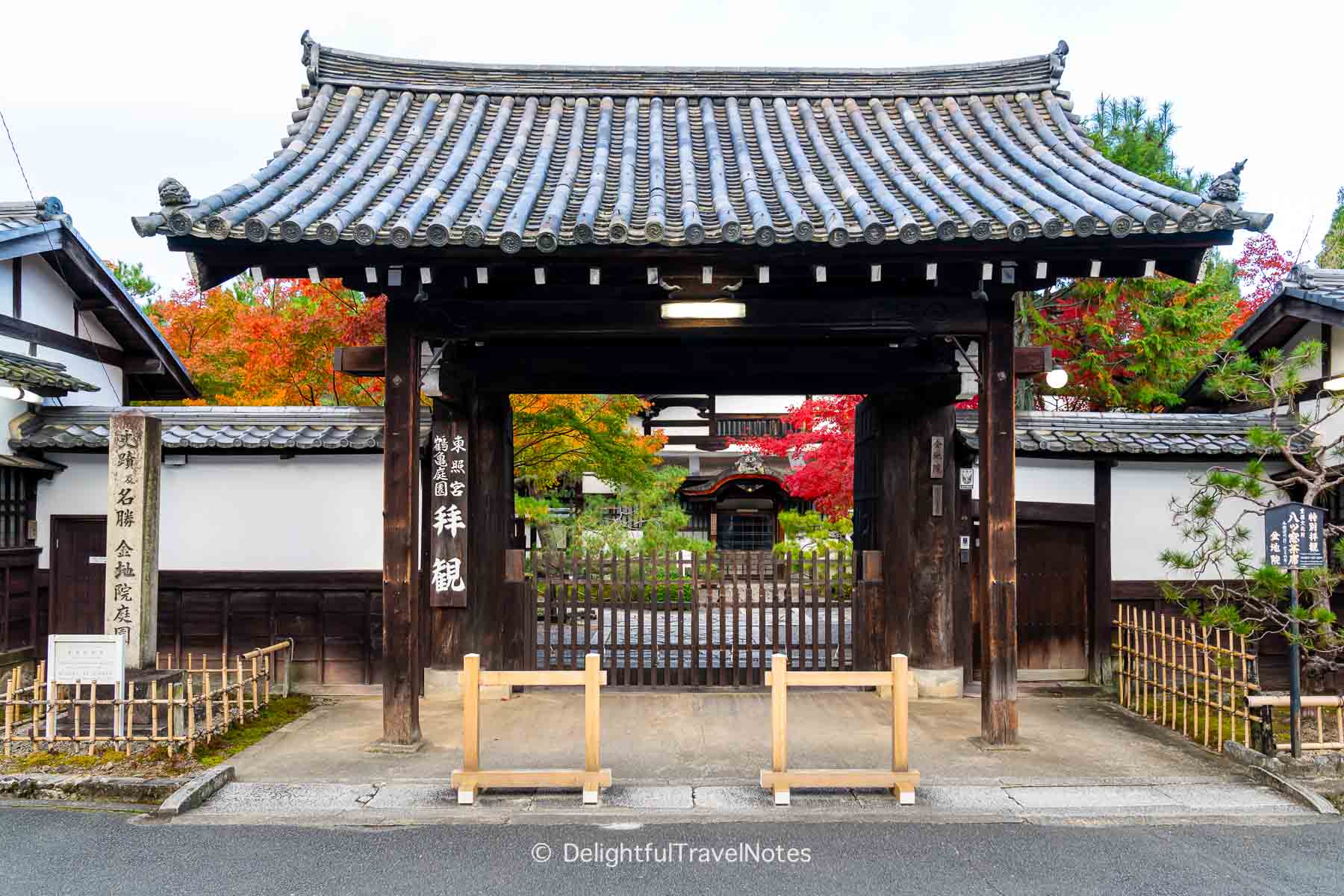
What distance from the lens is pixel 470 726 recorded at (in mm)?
6227

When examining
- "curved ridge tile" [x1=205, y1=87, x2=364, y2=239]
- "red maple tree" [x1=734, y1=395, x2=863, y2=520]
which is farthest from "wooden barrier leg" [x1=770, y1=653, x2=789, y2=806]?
"red maple tree" [x1=734, y1=395, x2=863, y2=520]

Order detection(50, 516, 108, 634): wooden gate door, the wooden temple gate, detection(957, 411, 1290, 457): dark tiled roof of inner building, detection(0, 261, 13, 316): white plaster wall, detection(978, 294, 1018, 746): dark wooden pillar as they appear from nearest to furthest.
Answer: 1. the wooden temple gate
2. detection(978, 294, 1018, 746): dark wooden pillar
3. detection(957, 411, 1290, 457): dark tiled roof of inner building
4. detection(50, 516, 108, 634): wooden gate door
5. detection(0, 261, 13, 316): white plaster wall

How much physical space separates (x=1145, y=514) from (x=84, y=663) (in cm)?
1195

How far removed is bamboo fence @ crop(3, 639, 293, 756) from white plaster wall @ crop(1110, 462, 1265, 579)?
1049 centimetres

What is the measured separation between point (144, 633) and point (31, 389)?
14.4ft

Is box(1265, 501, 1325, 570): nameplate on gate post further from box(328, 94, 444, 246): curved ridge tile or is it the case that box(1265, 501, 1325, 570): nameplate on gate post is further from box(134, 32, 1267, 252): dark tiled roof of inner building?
box(328, 94, 444, 246): curved ridge tile

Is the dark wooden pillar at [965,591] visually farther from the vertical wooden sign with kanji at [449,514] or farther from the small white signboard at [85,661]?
the small white signboard at [85,661]

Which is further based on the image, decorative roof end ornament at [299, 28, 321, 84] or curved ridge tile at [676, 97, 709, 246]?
decorative roof end ornament at [299, 28, 321, 84]

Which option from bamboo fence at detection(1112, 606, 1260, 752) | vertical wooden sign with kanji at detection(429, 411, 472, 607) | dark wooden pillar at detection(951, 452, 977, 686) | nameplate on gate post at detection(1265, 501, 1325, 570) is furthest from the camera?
dark wooden pillar at detection(951, 452, 977, 686)

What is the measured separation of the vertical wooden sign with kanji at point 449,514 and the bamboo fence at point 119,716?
2285 mm

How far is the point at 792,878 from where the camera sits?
5.14 meters

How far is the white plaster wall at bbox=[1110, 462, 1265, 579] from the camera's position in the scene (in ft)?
34.4

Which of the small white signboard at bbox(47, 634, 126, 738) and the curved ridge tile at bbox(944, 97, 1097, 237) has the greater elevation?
the curved ridge tile at bbox(944, 97, 1097, 237)

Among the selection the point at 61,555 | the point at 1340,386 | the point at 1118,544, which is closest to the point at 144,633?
the point at 61,555
